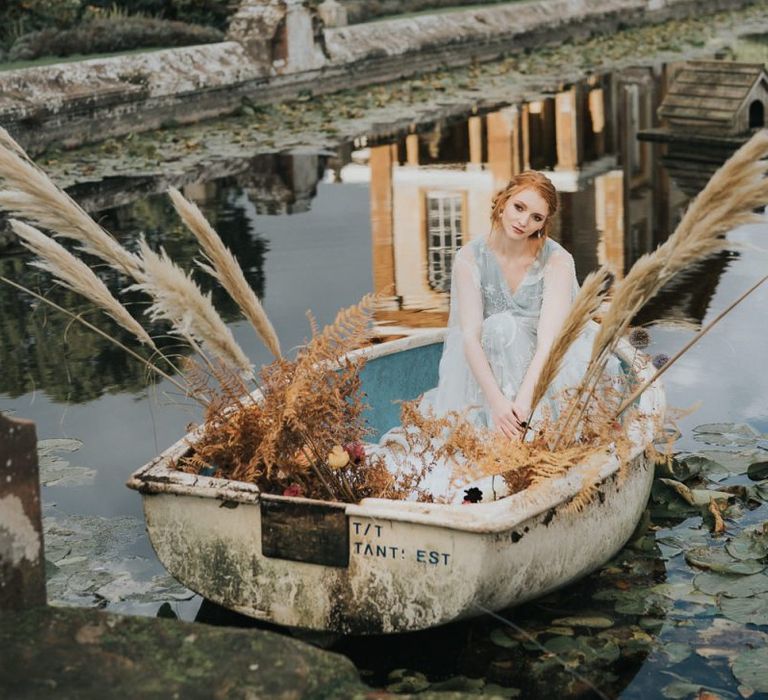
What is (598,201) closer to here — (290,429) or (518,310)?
(518,310)

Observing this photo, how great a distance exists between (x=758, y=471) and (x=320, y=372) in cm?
219

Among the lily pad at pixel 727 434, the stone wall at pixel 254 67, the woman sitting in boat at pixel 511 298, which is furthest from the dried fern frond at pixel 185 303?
the stone wall at pixel 254 67

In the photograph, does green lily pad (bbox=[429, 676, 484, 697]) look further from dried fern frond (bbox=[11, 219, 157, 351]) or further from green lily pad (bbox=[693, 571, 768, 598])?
dried fern frond (bbox=[11, 219, 157, 351])

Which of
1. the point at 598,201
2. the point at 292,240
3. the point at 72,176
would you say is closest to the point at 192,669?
the point at 292,240

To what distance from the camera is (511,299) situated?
5.48 meters

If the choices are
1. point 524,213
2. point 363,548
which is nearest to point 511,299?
point 524,213

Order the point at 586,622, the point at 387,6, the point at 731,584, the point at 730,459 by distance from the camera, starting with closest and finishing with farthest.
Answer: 1. the point at 586,622
2. the point at 731,584
3. the point at 730,459
4. the point at 387,6

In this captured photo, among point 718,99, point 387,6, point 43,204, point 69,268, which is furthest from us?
point 387,6

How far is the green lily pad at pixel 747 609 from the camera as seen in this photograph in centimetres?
464

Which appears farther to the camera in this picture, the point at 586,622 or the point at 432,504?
the point at 586,622

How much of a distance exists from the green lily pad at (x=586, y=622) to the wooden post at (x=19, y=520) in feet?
5.73

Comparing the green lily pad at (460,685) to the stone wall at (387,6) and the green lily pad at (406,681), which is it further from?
the stone wall at (387,6)

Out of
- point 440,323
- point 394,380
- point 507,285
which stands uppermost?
point 507,285

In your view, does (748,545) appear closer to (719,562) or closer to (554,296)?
(719,562)
